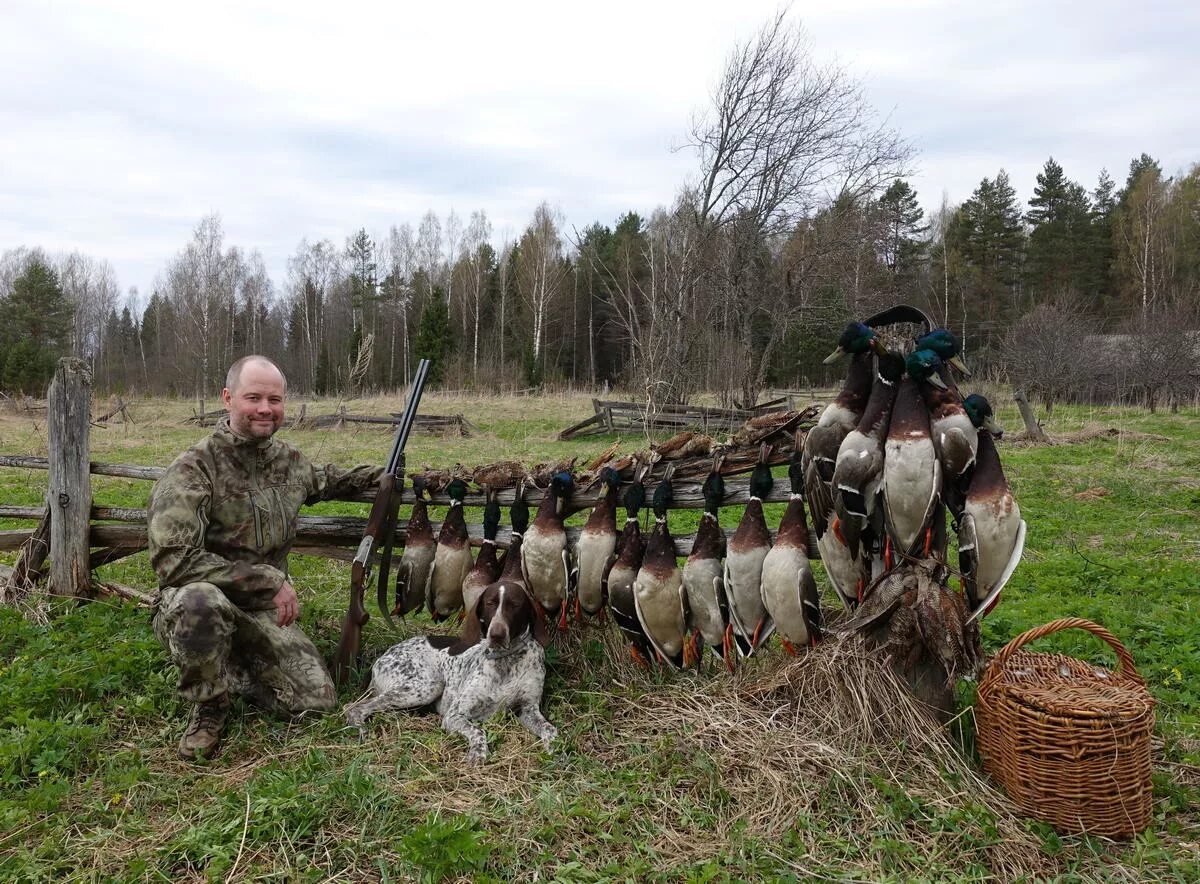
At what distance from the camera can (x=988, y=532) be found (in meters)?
3.04

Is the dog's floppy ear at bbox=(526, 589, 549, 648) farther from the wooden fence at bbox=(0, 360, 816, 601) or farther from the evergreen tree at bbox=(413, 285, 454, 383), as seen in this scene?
the evergreen tree at bbox=(413, 285, 454, 383)

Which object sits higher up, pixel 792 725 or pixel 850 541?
pixel 850 541

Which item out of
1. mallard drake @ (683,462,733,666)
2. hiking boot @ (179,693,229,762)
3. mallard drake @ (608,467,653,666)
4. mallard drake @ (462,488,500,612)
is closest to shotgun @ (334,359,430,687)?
mallard drake @ (462,488,500,612)

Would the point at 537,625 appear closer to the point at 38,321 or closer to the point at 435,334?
the point at 435,334

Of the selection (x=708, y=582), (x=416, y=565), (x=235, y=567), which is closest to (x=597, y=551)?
(x=708, y=582)

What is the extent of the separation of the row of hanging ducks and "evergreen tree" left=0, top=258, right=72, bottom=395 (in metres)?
36.0

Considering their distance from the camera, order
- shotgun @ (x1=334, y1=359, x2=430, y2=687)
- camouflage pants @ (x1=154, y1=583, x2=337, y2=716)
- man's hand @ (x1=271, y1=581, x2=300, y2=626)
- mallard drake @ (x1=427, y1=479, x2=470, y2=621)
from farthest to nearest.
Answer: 1. mallard drake @ (x1=427, y1=479, x2=470, y2=621)
2. shotgun @ (x1=334, y1=359, x2=430, y2=687)
3. man's hand @ (x1=271, y1=581, x2=300, y2=626)
4. camouflage pants @ (x1=154, y1=583, x2=337, y2=716)

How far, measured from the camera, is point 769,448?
12.5 feet

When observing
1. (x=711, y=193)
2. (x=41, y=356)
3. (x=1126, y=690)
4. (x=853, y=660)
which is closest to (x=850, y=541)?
(x=853, y=660)

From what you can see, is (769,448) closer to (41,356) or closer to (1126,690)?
(1126,690)

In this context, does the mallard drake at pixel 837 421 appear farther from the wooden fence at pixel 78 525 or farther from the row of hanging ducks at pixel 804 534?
the wooden fence at pixel 78 525

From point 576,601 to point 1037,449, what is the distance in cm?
1210

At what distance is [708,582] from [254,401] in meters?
2.44

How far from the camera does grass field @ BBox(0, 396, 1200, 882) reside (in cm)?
271
